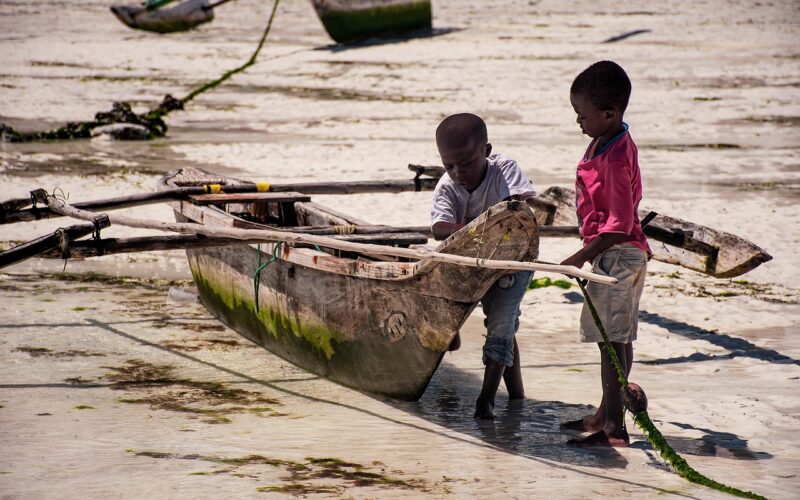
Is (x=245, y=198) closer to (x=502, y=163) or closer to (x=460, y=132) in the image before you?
(x=502, y=163)

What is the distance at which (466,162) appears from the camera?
4086 mm

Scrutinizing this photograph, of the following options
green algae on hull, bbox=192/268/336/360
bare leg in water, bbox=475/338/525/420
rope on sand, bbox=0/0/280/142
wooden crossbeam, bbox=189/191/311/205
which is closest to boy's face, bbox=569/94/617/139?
bare leg in water, bbox=475/338/525/420

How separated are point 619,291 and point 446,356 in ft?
6.18

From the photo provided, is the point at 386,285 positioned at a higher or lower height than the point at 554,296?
higher

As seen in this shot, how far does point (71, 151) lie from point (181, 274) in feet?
14.8

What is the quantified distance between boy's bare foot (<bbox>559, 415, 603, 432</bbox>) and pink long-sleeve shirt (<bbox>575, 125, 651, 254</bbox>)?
2.72ft

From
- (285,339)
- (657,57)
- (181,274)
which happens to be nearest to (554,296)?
(285,339)

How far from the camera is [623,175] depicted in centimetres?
371

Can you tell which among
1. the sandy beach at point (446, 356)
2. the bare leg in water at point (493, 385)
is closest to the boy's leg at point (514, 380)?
the bare leg in water at point (493, 385)

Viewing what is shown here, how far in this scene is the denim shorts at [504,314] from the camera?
4219mm

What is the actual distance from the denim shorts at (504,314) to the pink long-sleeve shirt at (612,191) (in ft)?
1.42

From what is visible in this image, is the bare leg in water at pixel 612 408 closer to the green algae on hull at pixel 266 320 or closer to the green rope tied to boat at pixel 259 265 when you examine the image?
the green algae on hull at pixel 266 320

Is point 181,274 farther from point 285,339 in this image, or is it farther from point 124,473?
point 124,473

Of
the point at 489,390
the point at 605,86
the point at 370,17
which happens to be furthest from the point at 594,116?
the point at 370,17
